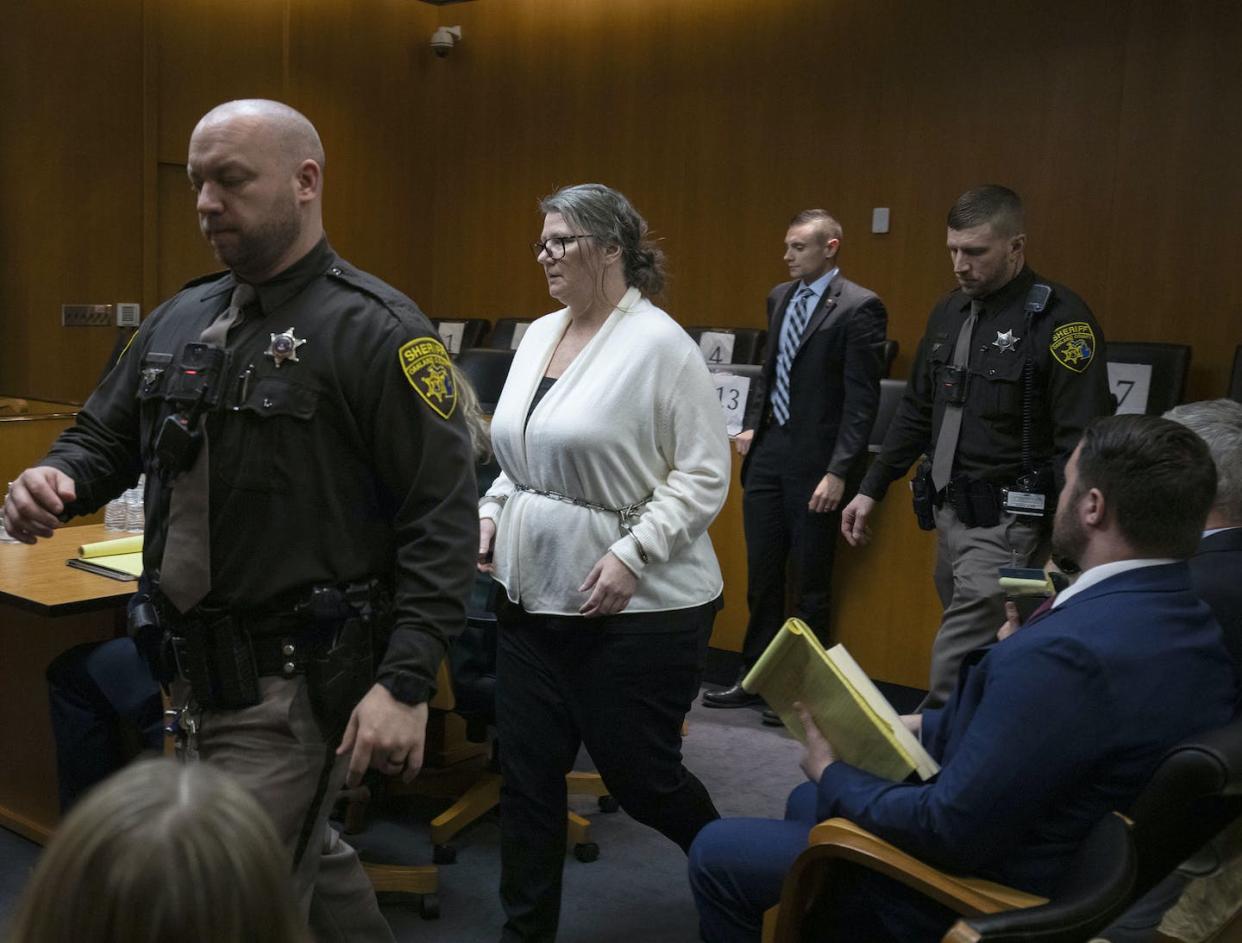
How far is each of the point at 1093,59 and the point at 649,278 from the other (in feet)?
14.0

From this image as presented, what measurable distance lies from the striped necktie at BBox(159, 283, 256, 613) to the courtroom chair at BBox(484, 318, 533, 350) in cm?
574

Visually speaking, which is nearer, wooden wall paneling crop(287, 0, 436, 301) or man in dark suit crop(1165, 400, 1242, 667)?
man in dark suit crop(1165, 400, 1242, 667)

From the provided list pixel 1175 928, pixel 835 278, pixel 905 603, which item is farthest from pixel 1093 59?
pixel 1175 928

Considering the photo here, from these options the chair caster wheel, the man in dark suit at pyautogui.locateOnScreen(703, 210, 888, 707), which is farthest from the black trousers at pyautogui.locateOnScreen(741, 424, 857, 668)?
the chair caster wheel

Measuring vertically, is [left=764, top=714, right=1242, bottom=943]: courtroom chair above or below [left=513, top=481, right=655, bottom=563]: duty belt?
below

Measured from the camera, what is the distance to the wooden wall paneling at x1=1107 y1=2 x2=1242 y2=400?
18.4 ft

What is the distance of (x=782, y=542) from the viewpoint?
4.64 metres

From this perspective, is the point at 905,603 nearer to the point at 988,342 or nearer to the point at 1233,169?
the point at 988,342

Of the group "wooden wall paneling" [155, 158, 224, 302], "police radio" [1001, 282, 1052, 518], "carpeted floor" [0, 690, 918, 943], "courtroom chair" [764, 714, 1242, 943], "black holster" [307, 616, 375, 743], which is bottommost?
"carpeted floor" [0, 690, 918, 943]

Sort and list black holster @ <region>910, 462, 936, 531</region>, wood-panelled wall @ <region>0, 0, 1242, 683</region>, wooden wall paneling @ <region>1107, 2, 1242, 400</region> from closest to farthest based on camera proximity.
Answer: black holster @ <region>910, 462, 936, 531</region> → wooden wall paneling @ <region>1107, 2, 1242, 400</region> → wood-panelled wall @ <region>0, 0, 1242, 683</region>

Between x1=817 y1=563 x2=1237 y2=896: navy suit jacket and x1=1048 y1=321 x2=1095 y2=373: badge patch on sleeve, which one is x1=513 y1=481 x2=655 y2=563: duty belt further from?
x1=1048 y1=321 x2=1095 y2=373: badge patch on sleeve

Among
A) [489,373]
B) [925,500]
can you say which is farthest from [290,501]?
[489,373]

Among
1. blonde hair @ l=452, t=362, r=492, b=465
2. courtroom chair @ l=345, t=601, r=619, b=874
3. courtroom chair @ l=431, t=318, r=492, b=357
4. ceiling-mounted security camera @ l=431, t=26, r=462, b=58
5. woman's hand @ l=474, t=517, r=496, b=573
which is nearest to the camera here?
woman's hand @ l=474, t=517, r=496, b=573

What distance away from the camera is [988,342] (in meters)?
3.46
